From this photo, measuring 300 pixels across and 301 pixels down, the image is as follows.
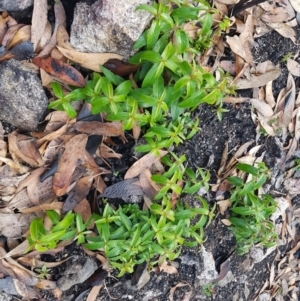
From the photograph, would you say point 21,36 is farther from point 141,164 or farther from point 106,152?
point 141,164

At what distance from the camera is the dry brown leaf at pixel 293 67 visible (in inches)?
114

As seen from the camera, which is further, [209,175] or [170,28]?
[209,175]

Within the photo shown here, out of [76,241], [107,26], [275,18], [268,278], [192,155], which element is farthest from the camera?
[268,278]

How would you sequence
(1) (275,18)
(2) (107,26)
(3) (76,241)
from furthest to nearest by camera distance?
(1) (275,18) → (3) (76,241) → (2) (107,26)

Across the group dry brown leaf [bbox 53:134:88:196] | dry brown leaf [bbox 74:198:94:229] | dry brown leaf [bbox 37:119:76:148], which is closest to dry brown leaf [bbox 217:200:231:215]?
dry brown leaf [bbox 74:198:94:229]

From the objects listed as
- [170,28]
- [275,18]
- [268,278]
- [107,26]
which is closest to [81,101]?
[107,26]

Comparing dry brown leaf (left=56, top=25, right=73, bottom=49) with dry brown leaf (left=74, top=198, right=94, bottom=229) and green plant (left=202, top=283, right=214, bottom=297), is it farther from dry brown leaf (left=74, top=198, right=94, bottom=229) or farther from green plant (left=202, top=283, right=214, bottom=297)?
green plant (left=202, top=283, right=214, bottom=297)

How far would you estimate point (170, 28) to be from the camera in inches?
84.7

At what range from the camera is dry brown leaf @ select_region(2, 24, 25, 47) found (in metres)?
Result: 2.14

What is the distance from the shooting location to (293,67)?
2924mm

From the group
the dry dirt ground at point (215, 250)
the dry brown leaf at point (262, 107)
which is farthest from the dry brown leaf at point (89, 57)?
the dry brown leaf at point (262, 107)

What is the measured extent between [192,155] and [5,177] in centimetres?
101

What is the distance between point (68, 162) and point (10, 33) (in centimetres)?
67

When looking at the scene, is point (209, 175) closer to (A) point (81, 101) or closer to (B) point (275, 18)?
(A) point (81, 101)
